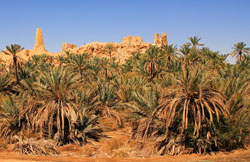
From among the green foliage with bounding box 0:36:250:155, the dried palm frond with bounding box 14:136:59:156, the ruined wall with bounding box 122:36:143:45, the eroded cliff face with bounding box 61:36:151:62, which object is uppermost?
the ruined wall with bounding box 122:36:143:45

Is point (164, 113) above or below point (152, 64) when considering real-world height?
below

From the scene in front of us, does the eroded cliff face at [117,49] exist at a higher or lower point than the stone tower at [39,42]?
lower

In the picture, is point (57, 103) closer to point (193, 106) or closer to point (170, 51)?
point (193, 106)

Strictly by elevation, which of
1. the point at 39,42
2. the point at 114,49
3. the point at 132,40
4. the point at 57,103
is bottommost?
the point at 57,103

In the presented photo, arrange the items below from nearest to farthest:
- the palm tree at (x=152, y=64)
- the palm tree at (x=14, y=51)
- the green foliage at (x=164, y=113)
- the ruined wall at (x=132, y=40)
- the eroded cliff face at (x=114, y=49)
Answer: the green foliage at (x=164, y=113) < the palm tree at (x=14, y=51) < the palm tree at (x=152, y=64) < the eroded cliff face at (x=114, y=49) < the ruined wall at (x=132, y=40)

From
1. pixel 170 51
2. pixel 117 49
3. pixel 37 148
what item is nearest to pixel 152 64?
pixel 170 51

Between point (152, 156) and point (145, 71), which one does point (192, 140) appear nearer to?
point (152, 156)

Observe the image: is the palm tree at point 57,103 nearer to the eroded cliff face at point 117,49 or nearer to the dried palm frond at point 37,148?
the dried palm frond at point 37,148

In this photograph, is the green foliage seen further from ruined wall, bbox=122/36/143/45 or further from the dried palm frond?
ruined wall, bbox=122/36/143/45

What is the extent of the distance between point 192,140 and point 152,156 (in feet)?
7.22

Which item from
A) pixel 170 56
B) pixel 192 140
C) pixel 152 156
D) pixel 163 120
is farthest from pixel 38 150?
pixel 170 56

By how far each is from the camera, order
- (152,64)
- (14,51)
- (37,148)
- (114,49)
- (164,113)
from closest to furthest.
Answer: (37,148) → (164,113) → (14,51) → (152,64) → (114,49)

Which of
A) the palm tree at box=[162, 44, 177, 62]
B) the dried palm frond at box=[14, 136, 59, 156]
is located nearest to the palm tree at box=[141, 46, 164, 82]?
the palm tree at box=[162, 44, 177, 62]

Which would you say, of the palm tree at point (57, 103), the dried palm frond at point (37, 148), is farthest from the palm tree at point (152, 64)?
the dried palm frond at point (37, 148)
